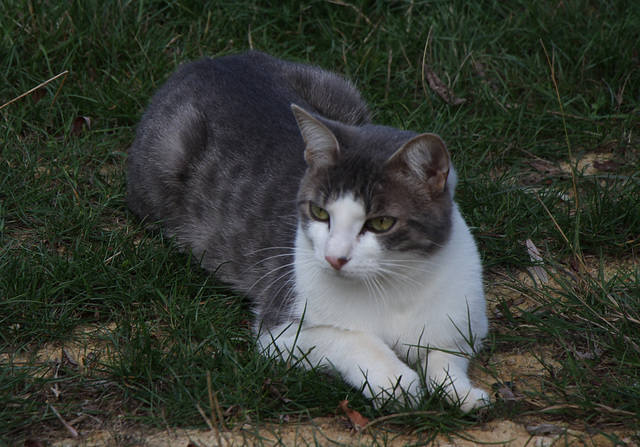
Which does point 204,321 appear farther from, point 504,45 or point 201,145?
point 504,45

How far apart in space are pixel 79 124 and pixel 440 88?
2490 mm

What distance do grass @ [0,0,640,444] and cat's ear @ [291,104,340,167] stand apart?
899mm

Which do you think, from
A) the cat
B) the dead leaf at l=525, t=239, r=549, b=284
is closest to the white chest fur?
the cat

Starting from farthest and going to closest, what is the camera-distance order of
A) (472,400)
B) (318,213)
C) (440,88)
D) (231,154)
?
(440,88), (231,154), (318,213), (472,400)

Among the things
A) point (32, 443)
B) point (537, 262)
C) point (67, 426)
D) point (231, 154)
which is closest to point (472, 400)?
point (537, 262)

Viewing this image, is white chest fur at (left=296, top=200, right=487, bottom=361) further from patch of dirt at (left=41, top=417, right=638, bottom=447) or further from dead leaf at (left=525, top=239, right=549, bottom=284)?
dead leaf at (left=525, top=239, right=549, bottom=284)

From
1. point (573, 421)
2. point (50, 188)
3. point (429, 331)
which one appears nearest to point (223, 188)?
point (50, 188)

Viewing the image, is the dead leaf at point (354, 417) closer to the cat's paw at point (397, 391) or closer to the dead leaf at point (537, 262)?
the cat's paw at point (397, 391)

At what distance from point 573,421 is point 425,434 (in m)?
0.60

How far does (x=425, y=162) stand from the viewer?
3088mm

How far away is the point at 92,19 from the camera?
216 inches

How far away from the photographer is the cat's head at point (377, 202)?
304 cm

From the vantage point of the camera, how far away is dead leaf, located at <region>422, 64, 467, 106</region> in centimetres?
532

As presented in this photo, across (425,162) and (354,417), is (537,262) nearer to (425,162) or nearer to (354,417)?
(425,162)
